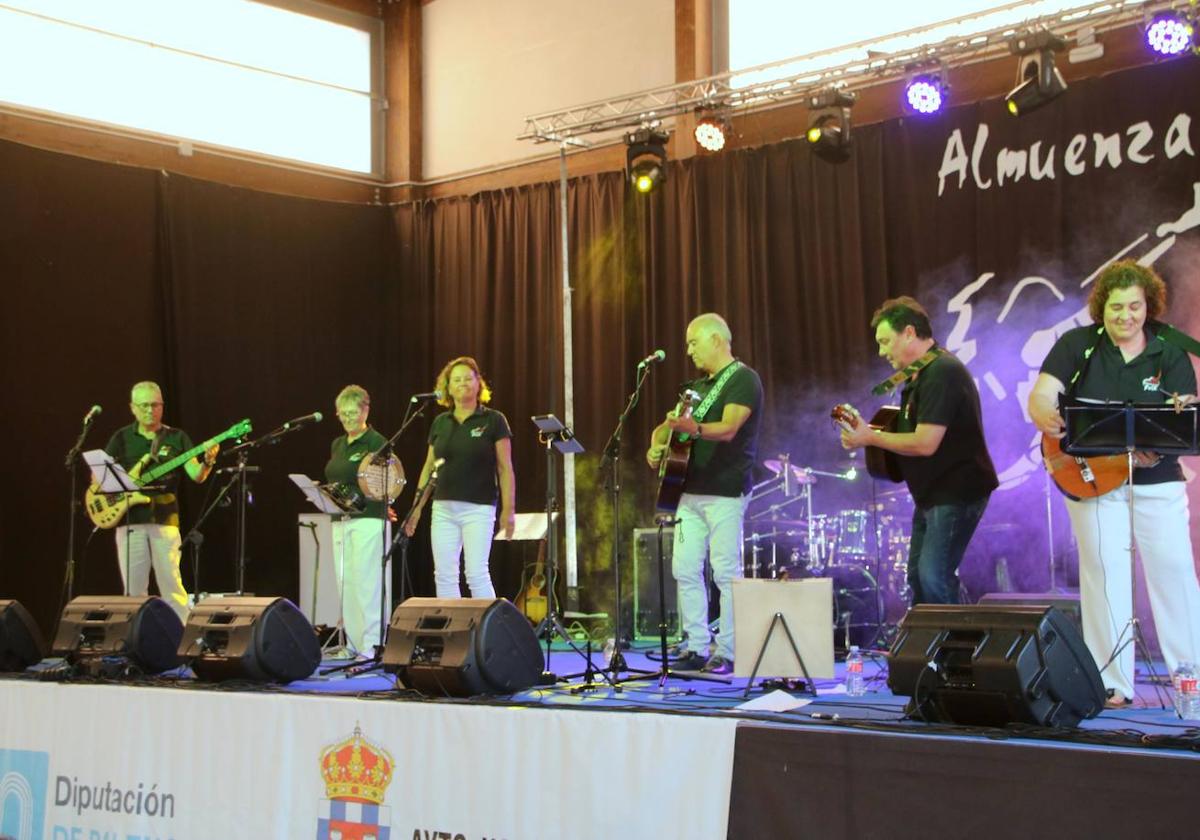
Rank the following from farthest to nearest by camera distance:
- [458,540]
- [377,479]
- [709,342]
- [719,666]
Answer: [377,479] < [458,540] < [709,342] < [719,666]

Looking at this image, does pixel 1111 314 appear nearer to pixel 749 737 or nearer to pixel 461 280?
pixel 749 737

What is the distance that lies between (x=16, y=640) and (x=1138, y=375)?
225 inches

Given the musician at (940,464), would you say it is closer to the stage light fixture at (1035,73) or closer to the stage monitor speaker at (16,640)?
the stage light fixture at (1035,73)

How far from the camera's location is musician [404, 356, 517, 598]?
282 inches

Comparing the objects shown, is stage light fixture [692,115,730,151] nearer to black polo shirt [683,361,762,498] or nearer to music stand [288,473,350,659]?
black polo shirt [683,361,762,498]

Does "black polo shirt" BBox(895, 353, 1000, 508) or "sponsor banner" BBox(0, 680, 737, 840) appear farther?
"black polo shirt" BBox(895, 353, 1000, 508)

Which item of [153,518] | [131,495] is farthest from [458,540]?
[131,495]

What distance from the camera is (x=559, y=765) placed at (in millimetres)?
4406

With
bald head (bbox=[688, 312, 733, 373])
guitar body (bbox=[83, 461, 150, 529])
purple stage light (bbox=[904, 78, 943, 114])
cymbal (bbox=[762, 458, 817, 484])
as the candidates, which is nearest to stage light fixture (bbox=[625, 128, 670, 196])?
purple stage light (bbox=[904, 78, 943, 114])

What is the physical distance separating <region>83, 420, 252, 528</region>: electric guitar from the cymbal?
361 centimetres

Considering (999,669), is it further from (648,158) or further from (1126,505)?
(648,158)

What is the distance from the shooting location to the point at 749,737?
4.04 m

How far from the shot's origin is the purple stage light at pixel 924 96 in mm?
8250

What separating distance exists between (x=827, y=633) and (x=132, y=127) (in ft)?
25.6
